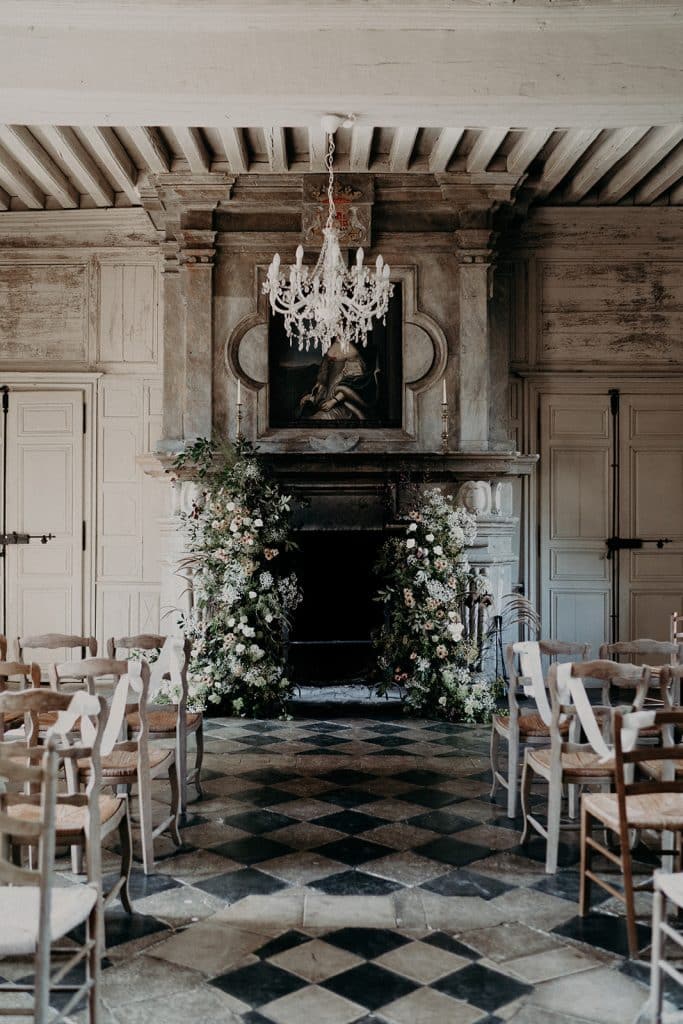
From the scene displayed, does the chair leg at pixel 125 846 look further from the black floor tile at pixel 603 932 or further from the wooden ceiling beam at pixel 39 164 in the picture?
the wooden ceiling beam at pixel 39 164

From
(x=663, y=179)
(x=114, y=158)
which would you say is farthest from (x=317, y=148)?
(x=663, y=179)

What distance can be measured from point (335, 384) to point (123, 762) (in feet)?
15.2

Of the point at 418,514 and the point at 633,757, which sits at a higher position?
the point at 418,514

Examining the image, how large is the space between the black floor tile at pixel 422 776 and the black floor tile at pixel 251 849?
50.7 inches

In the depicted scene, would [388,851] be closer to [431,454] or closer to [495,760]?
[495,760]

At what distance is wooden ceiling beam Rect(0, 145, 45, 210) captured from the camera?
7621 mm

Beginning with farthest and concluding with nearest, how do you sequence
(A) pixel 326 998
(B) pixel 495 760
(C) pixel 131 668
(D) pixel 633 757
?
1. (B) pixel 495 760
2. (C) pixel 131 668
3. (D) pixel 633 757
4. (A) pixel 326 998

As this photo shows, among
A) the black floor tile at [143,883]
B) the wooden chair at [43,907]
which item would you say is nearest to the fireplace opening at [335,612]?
the black floor tile at [143,883]

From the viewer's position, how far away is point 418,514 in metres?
7.37

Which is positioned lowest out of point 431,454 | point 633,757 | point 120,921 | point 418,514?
point 120,921

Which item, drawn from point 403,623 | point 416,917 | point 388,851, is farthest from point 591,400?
point 416,917

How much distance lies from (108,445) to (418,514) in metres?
3.23

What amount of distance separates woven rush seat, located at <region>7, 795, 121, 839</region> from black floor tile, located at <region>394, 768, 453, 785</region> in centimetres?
232

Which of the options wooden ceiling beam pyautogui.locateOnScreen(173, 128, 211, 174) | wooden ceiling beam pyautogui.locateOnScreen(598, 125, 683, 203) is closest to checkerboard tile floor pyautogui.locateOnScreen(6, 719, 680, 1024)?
wooden ceiling beam pyautogui.locateOnScreen(173, 128, 211, 174)
